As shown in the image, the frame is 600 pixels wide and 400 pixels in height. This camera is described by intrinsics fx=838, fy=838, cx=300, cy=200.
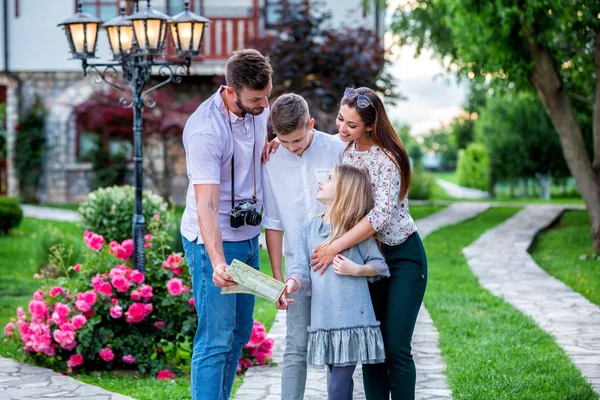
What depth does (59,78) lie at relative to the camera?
59.1ft

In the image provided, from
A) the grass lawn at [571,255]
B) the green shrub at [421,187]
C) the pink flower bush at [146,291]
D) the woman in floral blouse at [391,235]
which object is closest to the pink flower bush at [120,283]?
the pink flower bush at [146,291]

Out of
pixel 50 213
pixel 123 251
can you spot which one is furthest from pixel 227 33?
pixel 123 251

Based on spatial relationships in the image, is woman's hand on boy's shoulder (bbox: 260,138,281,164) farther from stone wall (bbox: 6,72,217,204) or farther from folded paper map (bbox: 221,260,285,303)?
stone wall (bbox: 6,72,217,204)

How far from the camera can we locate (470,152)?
25.2 meters

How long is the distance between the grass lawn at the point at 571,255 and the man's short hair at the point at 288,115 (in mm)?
4942

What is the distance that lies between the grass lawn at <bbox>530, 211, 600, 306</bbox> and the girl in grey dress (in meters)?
4.63

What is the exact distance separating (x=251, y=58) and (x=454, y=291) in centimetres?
522

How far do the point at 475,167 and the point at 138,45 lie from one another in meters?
20.8

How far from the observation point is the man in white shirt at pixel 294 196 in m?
3.53

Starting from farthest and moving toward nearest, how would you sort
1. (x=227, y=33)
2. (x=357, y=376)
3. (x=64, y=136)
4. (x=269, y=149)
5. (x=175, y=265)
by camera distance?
(x=64, y=136), (x=227, y=33), (x=175, y=265), (x=357, y=376), (x=269, y=149)

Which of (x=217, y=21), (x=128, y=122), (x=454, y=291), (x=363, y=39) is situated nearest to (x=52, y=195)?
(x=128, y=122)

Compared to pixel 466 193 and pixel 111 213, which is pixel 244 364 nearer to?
pixel 111 213

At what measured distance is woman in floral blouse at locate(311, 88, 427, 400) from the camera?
3.52 metres

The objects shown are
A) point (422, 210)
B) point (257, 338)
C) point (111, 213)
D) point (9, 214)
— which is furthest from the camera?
point (422, 210)
